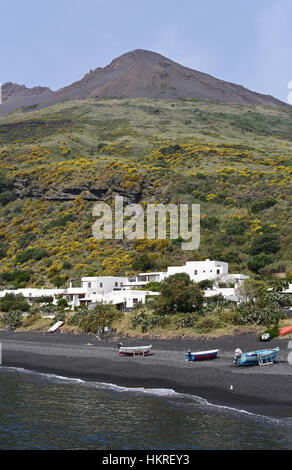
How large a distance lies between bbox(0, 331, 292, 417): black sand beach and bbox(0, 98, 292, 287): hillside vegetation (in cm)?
3592

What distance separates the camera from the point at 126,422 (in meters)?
20.9

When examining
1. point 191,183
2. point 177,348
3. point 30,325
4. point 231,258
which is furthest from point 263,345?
point 191,183

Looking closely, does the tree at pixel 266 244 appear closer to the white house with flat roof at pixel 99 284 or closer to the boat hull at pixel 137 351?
the white house with flat roof at pixel 99 284

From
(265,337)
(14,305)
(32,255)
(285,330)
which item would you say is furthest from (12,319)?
(32,255)

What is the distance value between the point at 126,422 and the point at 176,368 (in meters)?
11.3

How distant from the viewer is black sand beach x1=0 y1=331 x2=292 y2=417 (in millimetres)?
24641

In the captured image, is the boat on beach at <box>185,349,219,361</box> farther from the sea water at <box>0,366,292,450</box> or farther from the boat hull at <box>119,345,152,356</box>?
the sea water at <box>0,366,292,450</box>

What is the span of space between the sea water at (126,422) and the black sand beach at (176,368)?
1600 mm

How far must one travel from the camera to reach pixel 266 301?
4422cm

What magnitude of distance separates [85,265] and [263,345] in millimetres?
54331

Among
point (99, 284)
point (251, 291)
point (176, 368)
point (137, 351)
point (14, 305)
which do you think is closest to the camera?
point (176, 368)

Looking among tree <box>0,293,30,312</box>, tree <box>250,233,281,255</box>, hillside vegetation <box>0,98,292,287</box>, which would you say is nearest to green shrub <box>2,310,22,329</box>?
tree <box>0,293,30,312</box>

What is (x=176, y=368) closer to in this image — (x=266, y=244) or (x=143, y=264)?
(x=143, y=264)

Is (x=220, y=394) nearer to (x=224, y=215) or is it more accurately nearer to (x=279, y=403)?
(x=279, y=403)
